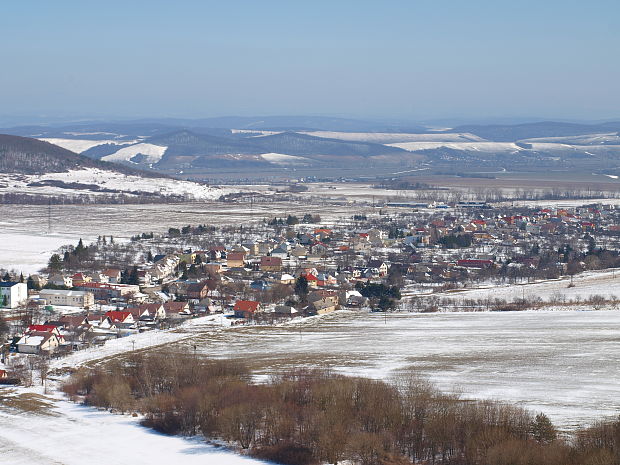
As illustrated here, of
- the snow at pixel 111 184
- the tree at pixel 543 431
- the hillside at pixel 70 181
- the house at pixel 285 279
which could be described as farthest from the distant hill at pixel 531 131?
the tree at pixel 543 431

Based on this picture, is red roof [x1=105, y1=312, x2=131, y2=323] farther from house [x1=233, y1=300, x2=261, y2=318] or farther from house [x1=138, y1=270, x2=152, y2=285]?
house [x1=138, y1=270, x2=152, y2=285]

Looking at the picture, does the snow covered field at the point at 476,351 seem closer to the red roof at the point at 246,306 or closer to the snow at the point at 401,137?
the red roof at the point at 246,306

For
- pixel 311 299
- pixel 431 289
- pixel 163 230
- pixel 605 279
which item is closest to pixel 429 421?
pixel 311 299

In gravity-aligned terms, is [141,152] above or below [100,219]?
above

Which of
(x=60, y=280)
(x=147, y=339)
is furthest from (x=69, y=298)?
(x=147, y=339)

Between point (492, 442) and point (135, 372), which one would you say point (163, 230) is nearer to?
point (135, 372)

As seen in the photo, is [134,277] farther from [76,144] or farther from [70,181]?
[76,144]
